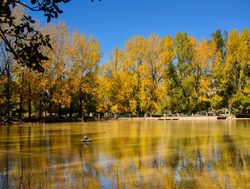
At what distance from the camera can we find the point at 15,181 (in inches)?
287

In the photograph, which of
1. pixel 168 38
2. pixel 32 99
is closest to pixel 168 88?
pixel 168 38

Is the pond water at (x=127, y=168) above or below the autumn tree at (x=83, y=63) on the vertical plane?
below

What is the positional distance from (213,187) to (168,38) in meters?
42.3

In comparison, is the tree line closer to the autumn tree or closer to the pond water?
the autumn tree

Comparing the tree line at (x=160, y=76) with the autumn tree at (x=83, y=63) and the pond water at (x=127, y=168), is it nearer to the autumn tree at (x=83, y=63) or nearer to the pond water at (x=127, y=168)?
the autumn tree at (x=83, y=63)

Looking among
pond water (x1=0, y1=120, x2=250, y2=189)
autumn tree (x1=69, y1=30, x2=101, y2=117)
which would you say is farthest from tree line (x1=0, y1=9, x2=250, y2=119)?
pond water (x1=0, y1=120, x2=250, y2=189)

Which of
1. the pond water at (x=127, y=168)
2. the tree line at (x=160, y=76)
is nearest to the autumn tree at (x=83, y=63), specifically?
the tree line at (x=160, y=76)

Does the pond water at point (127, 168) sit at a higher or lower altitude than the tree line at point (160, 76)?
lower

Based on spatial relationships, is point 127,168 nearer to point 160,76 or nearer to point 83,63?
point 83,63

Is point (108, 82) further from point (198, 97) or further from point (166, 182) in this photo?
point (166, 182)

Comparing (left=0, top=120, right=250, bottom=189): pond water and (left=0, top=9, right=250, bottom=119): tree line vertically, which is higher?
(left=0, top=9, right=250, bottom=119): tree line

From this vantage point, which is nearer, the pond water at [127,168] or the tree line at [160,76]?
the pond water at [127,168]

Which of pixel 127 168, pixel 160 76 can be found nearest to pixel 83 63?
pixel 160 76

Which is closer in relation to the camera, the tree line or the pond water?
the pond water
